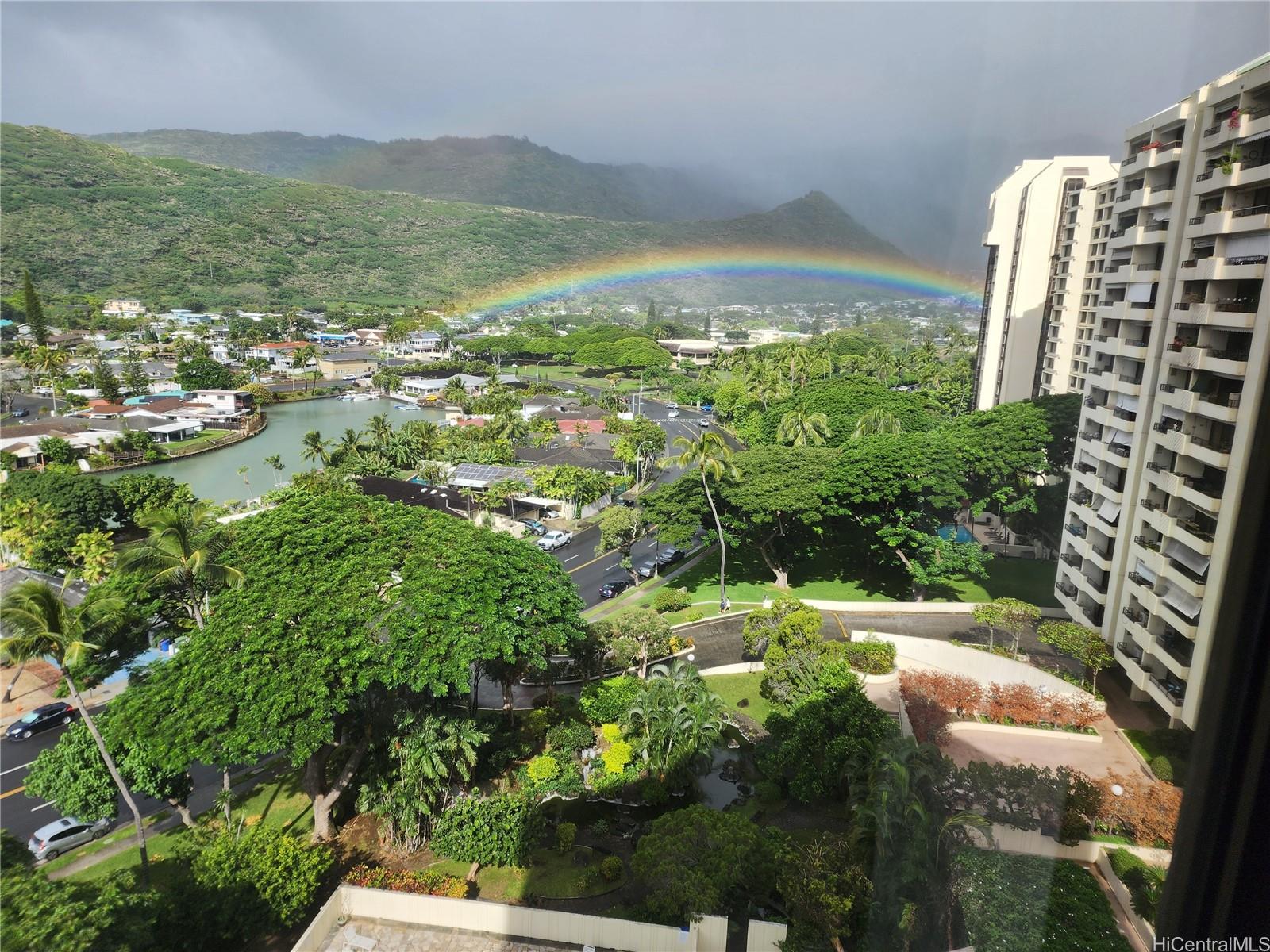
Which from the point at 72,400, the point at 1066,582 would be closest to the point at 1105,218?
the point at 1066,582

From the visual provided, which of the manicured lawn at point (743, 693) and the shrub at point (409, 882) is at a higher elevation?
the shrub at point (409, 882)

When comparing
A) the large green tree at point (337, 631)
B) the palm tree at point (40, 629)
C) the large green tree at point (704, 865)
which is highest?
the palm tree at point (40, 629)

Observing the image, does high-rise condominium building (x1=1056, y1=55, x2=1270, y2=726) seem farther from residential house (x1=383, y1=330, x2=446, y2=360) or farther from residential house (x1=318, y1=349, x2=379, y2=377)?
residential house (x1=383, y1=330, x2=446, y2=360)

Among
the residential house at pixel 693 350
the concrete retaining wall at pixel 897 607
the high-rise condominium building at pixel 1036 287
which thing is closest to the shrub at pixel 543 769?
the concrete retaining wall at pixel 897 607

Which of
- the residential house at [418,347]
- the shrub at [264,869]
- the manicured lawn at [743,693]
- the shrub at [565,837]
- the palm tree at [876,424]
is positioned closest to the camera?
the shrub at [264,869]

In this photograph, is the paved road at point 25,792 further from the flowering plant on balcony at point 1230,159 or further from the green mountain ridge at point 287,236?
the green mountain ridge at point 287,236

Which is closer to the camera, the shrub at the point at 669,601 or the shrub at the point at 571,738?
the shrub at the point at 571,738

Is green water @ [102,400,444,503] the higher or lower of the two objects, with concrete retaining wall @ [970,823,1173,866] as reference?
lower

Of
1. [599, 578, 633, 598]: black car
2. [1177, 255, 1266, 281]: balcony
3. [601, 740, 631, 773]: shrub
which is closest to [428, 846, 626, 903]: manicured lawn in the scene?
[601, 740, 631, 773]: shrub
